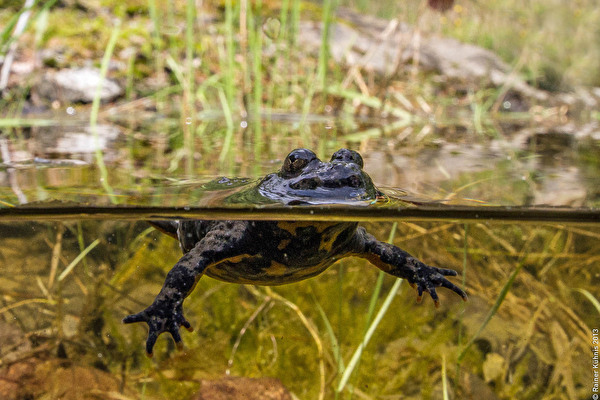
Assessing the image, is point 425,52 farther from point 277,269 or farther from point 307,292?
point 277,269

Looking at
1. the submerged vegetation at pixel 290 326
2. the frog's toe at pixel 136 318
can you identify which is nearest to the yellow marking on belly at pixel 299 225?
the frog's toe at pixel 136 318

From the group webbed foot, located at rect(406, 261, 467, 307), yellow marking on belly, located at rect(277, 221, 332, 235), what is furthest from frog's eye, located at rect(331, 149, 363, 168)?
webbed foot, located at rect(406, 261, 467, 307)

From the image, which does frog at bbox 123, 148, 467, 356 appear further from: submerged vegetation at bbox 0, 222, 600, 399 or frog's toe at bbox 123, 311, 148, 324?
submerged vegetation at bbox 0, 222, 600, 399

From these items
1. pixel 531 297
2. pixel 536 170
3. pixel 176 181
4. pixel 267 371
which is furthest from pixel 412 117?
pixel 176 181

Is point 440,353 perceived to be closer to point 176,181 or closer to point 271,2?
point 176,181

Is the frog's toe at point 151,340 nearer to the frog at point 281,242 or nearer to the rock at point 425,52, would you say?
the frog at point 281,242

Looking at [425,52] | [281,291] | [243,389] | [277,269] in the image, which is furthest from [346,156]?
[425,52]
